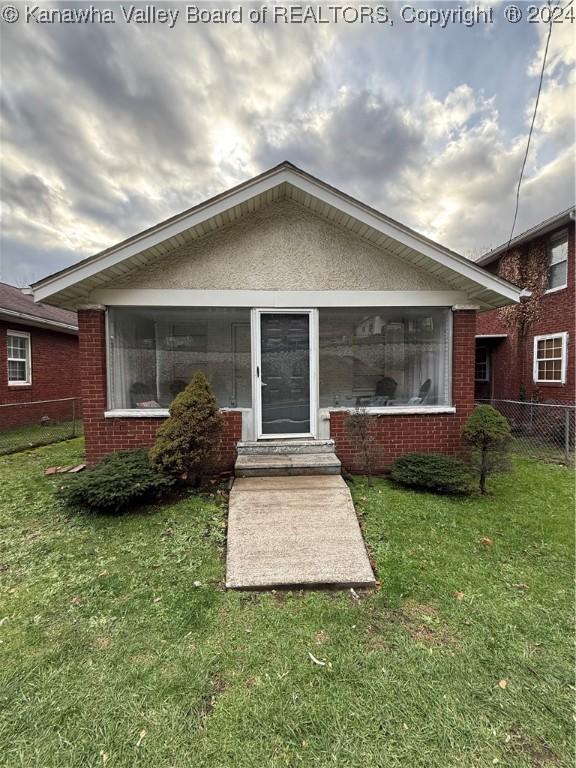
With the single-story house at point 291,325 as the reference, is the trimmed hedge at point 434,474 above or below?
below

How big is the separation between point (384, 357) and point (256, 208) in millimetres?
3458

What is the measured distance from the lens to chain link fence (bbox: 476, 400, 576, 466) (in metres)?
7.91

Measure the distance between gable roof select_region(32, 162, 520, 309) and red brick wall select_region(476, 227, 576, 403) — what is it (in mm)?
6369

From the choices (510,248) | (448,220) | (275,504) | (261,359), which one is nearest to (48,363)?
(261,359)

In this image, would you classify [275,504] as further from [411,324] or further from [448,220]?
[448,220]

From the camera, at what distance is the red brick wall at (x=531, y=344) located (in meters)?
10.1

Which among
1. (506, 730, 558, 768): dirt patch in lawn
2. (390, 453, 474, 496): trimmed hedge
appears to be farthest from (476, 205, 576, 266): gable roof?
(506, 730, 558, 768): dirt patch in lawn

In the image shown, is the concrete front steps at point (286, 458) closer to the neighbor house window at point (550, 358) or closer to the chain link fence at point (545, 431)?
the chain link fence at point (545, 431)

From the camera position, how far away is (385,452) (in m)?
6.06

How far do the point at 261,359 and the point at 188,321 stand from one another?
1437 millimetres

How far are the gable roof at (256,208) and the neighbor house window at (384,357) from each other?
874 millimetres

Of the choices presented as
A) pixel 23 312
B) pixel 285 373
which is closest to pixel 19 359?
pixel 23 312

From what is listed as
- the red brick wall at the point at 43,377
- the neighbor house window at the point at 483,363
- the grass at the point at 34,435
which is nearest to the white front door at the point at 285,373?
the grass at the point at 34,435

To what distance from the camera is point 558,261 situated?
10734 mm
